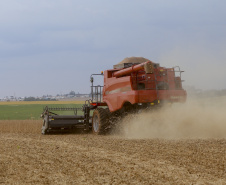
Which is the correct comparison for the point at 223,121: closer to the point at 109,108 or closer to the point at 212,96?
the point at 212,96

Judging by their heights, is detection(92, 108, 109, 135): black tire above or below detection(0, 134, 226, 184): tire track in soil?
above

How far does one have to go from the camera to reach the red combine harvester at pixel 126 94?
35.5ft

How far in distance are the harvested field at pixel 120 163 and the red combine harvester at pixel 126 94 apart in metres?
2.11

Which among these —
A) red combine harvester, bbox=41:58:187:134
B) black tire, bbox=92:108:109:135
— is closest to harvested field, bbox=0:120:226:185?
red combine harvester, bbox=41:58:187:134

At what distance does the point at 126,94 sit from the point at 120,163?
16.3 ft

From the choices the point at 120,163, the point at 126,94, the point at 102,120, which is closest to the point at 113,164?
the point at 120,163

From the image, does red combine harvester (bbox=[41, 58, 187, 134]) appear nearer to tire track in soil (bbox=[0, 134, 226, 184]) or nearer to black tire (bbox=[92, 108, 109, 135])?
black tire (bbox=[92, 108, 109, 135])

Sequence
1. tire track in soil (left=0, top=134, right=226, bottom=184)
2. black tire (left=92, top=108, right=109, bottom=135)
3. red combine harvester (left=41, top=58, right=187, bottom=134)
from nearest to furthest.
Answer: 1. tire track in soil (left=0, top=134, right=226, bottom=184)
2. red combine harvester (left=41, top=58, right=187, bottom=134)
3. black tire (left=92, top=108, right=109, bottom=135)

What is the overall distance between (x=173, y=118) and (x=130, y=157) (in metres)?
4.07

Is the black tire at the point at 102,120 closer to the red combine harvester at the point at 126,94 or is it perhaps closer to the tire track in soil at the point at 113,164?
the red combine harvester at the point at 126,94

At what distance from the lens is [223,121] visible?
433 inches

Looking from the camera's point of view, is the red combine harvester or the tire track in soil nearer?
the tire track in soil

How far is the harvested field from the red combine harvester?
6.91 feet

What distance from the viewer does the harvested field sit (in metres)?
5.50
